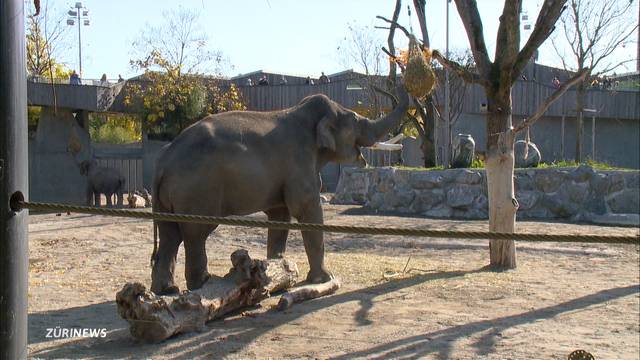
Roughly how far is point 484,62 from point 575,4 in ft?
54.3

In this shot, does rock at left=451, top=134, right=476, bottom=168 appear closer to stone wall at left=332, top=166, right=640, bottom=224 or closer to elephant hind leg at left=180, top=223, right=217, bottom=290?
stone wall at left=332, top=166, right=640, bottom=224

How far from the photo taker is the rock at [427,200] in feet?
61.3

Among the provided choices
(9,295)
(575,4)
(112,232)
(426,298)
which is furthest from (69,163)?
(9,295)

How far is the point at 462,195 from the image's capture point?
18.3m

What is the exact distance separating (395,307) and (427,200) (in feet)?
36.4

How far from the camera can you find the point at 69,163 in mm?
29484

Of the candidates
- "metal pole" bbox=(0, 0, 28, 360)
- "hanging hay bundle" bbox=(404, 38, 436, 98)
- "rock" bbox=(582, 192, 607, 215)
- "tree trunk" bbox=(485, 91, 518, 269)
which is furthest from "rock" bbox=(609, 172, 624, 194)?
"metal pole" bbox=(0, 0, 28, 360)

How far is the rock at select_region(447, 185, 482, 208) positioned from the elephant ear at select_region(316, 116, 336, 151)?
964cm

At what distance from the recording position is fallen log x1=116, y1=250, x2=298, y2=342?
6414mm

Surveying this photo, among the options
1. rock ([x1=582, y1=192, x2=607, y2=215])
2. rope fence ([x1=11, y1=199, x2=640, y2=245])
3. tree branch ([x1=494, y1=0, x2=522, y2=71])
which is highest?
tree branch ([x1=494, y1=0, x2=522, y2=71])

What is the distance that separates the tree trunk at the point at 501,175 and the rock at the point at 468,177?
800cm

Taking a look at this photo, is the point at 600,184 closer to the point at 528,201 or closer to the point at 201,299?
the point at 528,201

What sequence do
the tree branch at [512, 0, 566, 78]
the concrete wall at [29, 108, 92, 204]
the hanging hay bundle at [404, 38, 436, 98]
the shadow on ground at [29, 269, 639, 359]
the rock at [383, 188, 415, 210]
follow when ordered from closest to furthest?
the shadow on ground at [29, 269, 639, 359] < the hanging hay bundle at [404, 38, 436, 98] < the tree branch at [512, 0, 566, 78] < the rock at [383, 188, 415, 210] < the concrete wall at [29, 108, 92, 204]

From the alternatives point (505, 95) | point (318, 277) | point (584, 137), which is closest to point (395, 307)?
point (318, 277)
